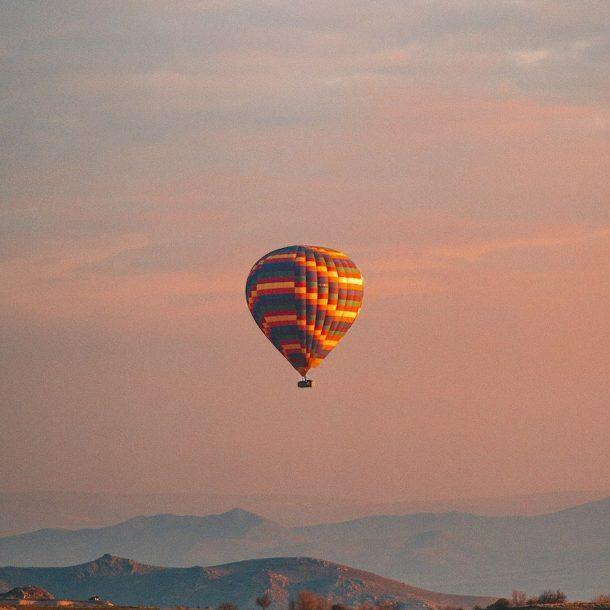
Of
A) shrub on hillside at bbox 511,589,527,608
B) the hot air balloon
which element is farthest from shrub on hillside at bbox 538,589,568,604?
the hot air balloon

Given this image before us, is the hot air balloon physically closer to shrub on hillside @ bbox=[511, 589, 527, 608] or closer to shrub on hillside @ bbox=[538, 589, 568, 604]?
shrub on hillside @ bbox=[511, 589, 527, 608]

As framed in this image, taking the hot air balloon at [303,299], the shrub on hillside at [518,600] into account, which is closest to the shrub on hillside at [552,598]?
the shrub on hillside at [518,600]

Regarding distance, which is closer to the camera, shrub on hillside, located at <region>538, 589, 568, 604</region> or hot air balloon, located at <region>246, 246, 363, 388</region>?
shrub on hillside, located at <region>538, 589, 568, 604</region>

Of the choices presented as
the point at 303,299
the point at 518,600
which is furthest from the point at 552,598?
the point at 303,299

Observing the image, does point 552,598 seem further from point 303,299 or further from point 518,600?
point 303,299

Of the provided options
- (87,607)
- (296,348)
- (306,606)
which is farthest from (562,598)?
(87,607)

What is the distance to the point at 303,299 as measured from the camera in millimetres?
162250

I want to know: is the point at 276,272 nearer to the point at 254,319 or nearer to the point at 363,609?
the point at 254,319

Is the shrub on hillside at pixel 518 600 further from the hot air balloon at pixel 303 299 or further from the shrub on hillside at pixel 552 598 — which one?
the hot air balloon at pixel 303 299

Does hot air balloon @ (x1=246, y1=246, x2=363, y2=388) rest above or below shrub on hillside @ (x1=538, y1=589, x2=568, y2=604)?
above

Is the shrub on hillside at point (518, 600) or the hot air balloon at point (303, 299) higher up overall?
the hot air balloon at point (303, 299)

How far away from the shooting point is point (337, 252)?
167500 mm

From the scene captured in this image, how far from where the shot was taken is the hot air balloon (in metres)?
162

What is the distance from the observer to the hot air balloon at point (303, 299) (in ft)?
533
